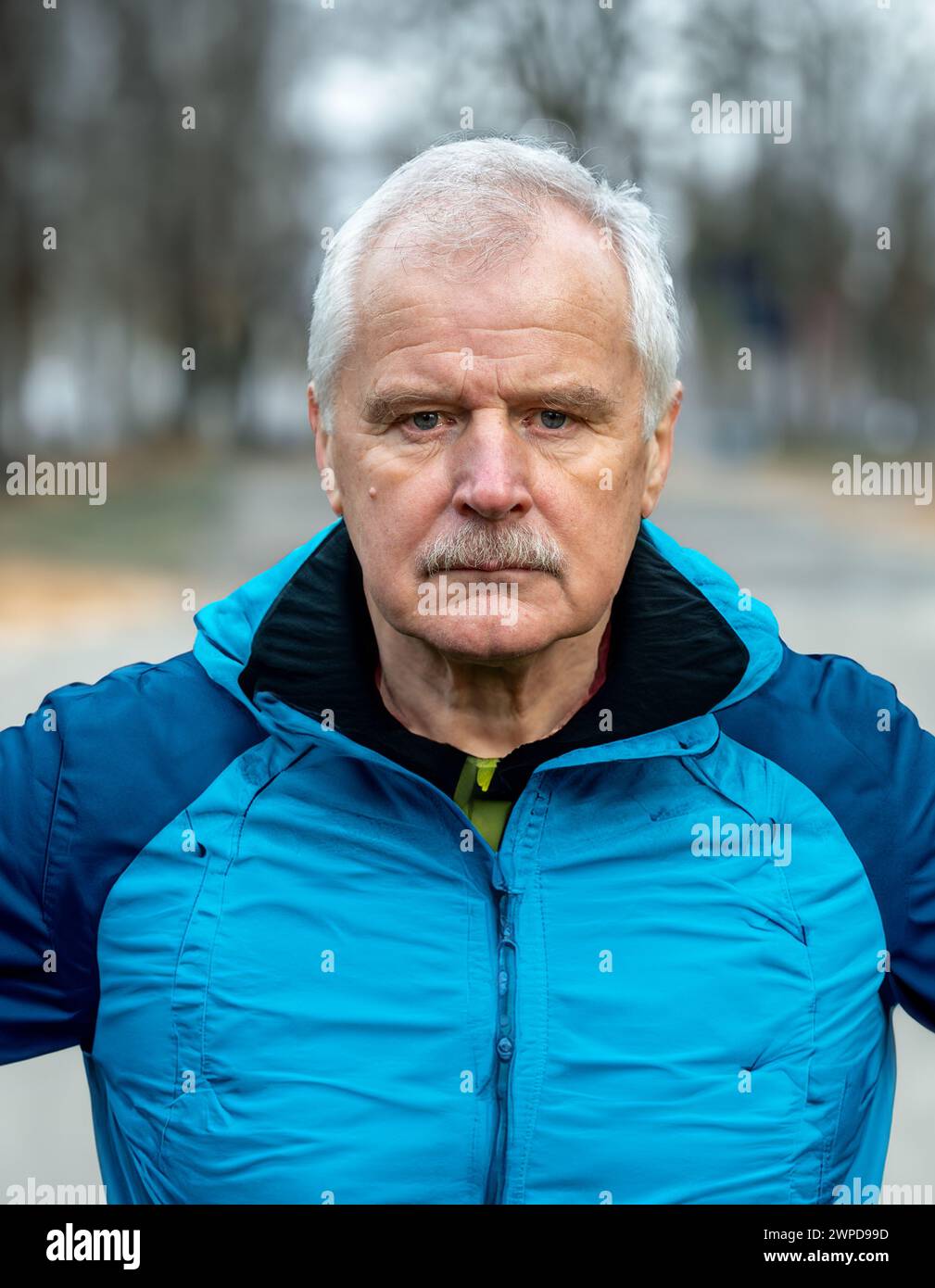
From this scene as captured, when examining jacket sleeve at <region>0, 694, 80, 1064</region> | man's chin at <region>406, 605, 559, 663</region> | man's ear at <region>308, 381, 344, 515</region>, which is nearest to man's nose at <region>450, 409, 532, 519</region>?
man's chin at <region>406, 605, 559, 663</region>

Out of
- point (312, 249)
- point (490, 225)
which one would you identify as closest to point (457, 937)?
point (490, 225)

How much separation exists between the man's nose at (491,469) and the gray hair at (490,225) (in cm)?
19

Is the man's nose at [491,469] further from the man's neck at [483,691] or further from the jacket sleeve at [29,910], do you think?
the jacket sleeve at [29,910]

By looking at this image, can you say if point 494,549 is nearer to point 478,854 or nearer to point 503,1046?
point 478,854

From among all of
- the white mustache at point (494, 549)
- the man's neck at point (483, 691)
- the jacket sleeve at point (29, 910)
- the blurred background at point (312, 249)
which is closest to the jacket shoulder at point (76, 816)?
the jacket sleeve at point (29, 910)

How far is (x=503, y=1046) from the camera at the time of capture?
1636 mm

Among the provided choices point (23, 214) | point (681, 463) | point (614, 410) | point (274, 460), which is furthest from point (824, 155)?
point (614, 410)

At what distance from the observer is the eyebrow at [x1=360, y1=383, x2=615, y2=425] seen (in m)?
1.67

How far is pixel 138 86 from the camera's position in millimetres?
12484

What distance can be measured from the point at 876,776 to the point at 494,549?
1.83 feet

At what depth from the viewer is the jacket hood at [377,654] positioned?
5.78 feet

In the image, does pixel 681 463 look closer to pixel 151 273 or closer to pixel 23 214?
pixel 151 273

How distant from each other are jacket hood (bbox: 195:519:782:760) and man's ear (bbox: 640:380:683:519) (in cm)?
7

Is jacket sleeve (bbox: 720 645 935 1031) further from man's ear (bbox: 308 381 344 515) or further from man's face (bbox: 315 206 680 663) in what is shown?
man's ear (bbox: 308 381 344 515)
